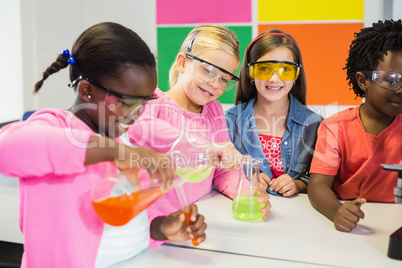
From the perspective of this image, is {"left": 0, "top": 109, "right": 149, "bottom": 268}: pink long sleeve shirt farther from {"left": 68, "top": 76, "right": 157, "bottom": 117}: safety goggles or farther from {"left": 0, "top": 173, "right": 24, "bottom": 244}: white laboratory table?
{"left": 0, "top": 173, "right": 24, "bottom": 244}: white laboratory table

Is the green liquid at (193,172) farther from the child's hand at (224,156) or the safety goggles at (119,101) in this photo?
the safety goggles at (119,101)

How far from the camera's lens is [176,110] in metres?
1.50

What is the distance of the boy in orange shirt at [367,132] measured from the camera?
1386mm

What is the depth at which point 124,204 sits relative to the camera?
2.66 feet

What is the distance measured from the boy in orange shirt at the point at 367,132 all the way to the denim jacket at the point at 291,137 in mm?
152

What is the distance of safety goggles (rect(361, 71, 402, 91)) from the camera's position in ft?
4.40

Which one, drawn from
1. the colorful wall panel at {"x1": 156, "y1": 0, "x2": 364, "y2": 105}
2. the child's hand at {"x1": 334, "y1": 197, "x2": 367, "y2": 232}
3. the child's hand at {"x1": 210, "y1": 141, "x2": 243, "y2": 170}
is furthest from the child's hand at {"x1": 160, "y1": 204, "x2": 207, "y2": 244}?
the colorful wall panel at {"x1": 156, "y1": 0, "x2": 364, "y2": 105}

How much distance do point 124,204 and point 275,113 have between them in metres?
1.14

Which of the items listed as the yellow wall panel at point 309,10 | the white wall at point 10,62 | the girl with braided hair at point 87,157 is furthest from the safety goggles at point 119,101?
the yellow wall panel at point 309,10

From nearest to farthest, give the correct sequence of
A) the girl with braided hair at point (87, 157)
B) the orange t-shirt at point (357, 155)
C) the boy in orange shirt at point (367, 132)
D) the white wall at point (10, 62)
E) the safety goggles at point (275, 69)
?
the girl with braided hair at point (87, 157)
the boy in orange shirt at point (367, 132)
the orange t-shirt at point (357, 155)
the safety goggles at point (275, 69)
the white wall at point (10, 62)

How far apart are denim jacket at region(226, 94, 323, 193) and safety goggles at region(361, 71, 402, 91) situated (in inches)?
15.3

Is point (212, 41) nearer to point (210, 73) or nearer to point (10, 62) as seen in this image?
point (210, 73)

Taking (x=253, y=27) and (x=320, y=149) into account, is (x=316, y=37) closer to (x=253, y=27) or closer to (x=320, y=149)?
(x=253, y=27)

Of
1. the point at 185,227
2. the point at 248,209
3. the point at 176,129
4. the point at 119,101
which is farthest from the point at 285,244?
the point at 119,101
